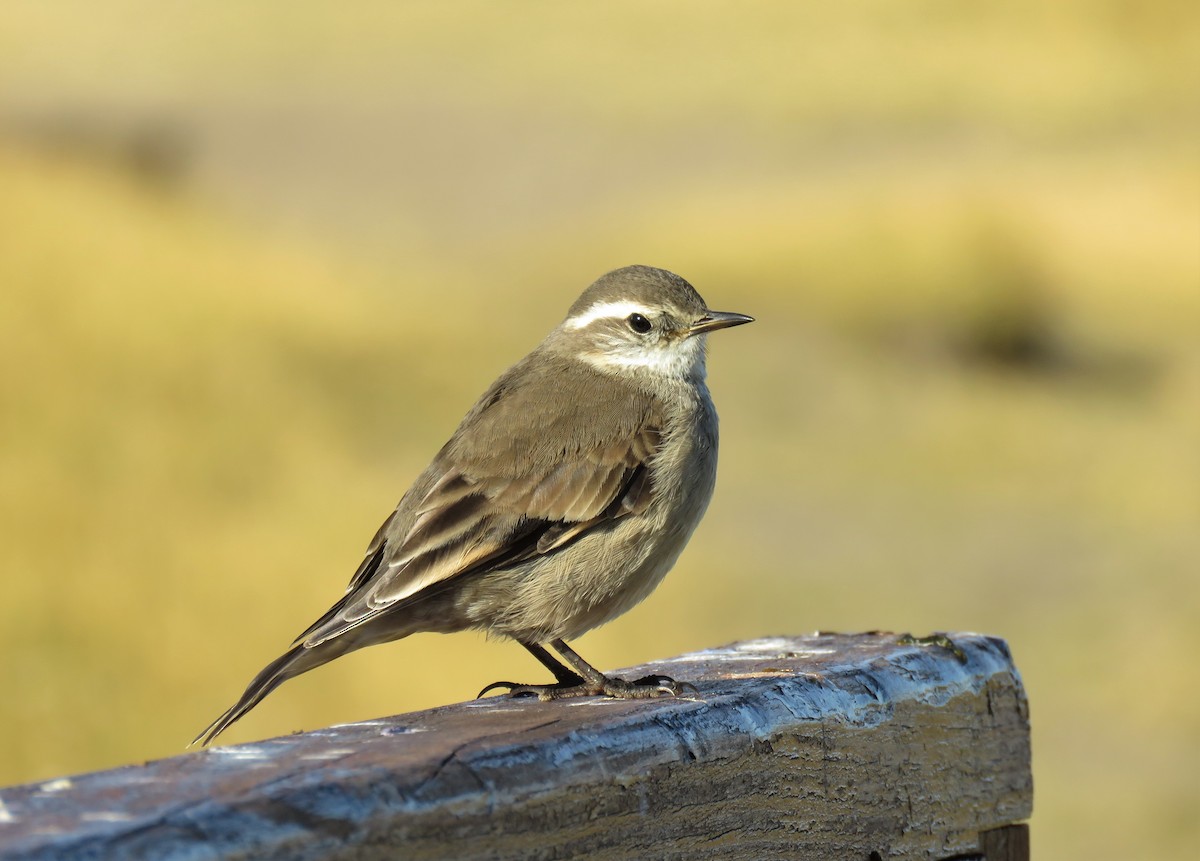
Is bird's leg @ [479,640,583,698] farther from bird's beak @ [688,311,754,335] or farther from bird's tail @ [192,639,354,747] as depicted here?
bird's beak @ [688,311,754,335]

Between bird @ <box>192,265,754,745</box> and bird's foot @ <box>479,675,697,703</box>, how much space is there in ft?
0.11

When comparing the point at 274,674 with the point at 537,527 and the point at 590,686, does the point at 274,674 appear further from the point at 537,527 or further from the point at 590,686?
the point at 537,527

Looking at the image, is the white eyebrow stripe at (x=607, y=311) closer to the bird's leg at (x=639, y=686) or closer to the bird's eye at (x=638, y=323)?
the bird's eye at (x=638, y=323)

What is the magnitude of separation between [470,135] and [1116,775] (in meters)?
35.0

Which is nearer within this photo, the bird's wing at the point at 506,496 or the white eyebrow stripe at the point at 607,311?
the bird's wing at the point at 506,496

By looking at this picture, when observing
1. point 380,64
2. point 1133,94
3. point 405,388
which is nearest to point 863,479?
point 405,388

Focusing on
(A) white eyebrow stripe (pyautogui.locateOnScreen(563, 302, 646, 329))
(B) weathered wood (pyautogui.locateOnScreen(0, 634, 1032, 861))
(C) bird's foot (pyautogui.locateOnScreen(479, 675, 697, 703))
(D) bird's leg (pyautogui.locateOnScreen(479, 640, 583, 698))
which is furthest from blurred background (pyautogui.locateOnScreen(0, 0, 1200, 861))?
(B) weathered wood (pyautogui.locateOnScreen(0, 634, 1032, 861))

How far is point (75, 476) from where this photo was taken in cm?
1472

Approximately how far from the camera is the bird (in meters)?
5.12

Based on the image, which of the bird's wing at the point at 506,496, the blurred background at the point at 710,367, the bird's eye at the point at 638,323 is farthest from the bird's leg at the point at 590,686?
the blurred background at the point at 710,367

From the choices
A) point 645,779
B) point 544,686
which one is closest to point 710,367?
point 544,686

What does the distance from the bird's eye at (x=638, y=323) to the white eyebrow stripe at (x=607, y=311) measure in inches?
0.8

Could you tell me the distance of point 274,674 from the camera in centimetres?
455

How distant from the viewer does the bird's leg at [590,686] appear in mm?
4129
